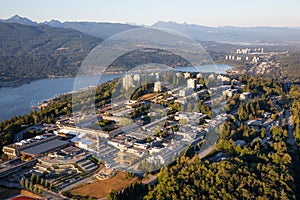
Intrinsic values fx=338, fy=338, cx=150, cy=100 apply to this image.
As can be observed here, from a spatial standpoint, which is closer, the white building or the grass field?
the grass field

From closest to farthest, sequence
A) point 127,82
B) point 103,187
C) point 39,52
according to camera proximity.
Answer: point 103,187
point 127,82
point 39,52

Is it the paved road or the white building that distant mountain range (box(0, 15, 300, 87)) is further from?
the paved road

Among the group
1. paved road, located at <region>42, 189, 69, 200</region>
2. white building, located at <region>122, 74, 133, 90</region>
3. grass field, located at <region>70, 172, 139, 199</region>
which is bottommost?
paved road, located at <region>42, 189, 69, 200</region>

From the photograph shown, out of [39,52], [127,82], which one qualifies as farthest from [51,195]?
[39,52]

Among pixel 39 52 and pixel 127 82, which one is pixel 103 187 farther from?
pixel 39 52

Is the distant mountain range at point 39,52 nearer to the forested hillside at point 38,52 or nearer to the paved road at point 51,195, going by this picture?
the forested hillside at point 38,52

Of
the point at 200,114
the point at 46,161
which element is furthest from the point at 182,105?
the point at 46,161

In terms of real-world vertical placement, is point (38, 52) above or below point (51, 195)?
above

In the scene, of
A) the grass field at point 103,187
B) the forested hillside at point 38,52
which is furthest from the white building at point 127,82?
the forested hillside at point 38,52

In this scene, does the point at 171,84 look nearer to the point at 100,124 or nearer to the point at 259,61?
the point at 100,124

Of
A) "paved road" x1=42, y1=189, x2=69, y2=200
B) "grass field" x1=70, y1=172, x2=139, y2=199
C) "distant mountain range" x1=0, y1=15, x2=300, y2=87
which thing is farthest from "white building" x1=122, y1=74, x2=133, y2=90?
"distant mountain range" x1=0, y1=15, x2=300, y2=87
